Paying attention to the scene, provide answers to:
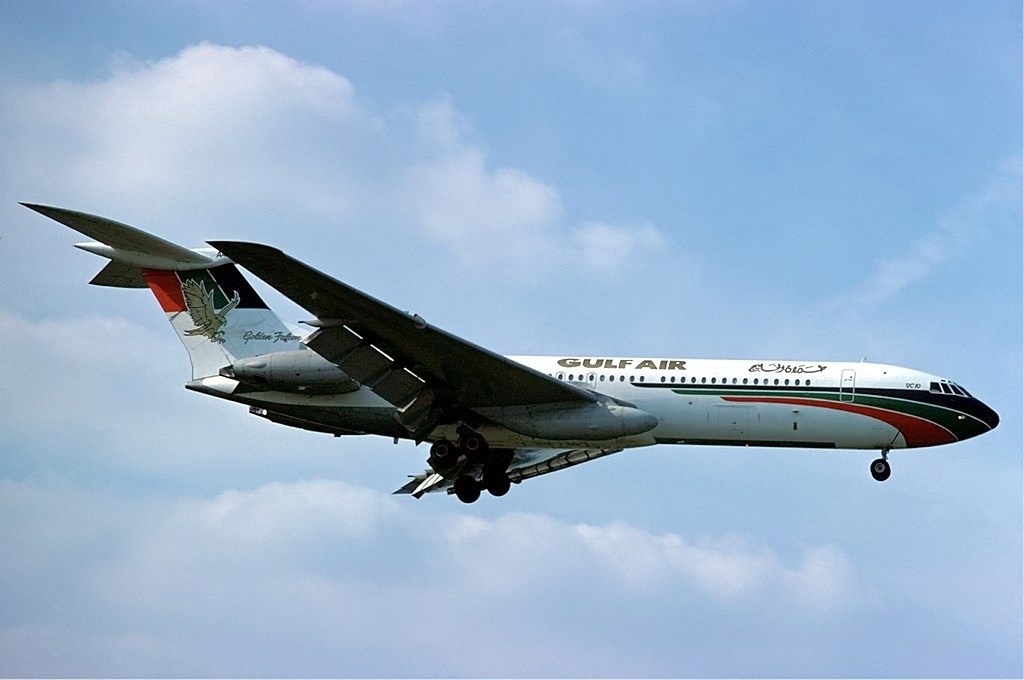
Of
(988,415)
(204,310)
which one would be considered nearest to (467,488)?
(204,310)

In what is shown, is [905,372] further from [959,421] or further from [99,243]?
[99,243]

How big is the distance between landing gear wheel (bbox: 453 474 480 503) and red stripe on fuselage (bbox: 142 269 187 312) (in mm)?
8767

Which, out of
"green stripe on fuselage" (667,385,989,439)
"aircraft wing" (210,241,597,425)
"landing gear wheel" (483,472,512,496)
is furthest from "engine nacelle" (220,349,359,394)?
"green stripe on fuselage" (667,385,989,439)

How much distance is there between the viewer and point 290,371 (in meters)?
34.4

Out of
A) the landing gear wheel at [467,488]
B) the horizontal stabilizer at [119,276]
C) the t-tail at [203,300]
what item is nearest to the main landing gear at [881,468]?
the landing gear wheel at [467,488]

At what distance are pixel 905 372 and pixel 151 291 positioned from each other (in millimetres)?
19737

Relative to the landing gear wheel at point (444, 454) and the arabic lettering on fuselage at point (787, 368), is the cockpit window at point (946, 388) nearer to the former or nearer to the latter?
the arabic lettering on fuselage at point (787, 368)

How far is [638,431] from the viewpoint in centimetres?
3384

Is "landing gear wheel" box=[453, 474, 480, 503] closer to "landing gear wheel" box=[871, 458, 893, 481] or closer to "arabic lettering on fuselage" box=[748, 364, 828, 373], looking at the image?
"arabic lettering on fuselage" box=[748, 364, 828, 373]

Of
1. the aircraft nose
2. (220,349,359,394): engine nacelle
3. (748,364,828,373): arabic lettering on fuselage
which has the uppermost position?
(748,364,828,373): arabic lettering on fuselage

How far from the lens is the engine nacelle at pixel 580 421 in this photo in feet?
110

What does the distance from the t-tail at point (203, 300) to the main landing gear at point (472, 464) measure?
473cm

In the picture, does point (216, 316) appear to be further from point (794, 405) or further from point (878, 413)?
point (878, 413)

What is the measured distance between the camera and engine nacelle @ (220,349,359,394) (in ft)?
113
